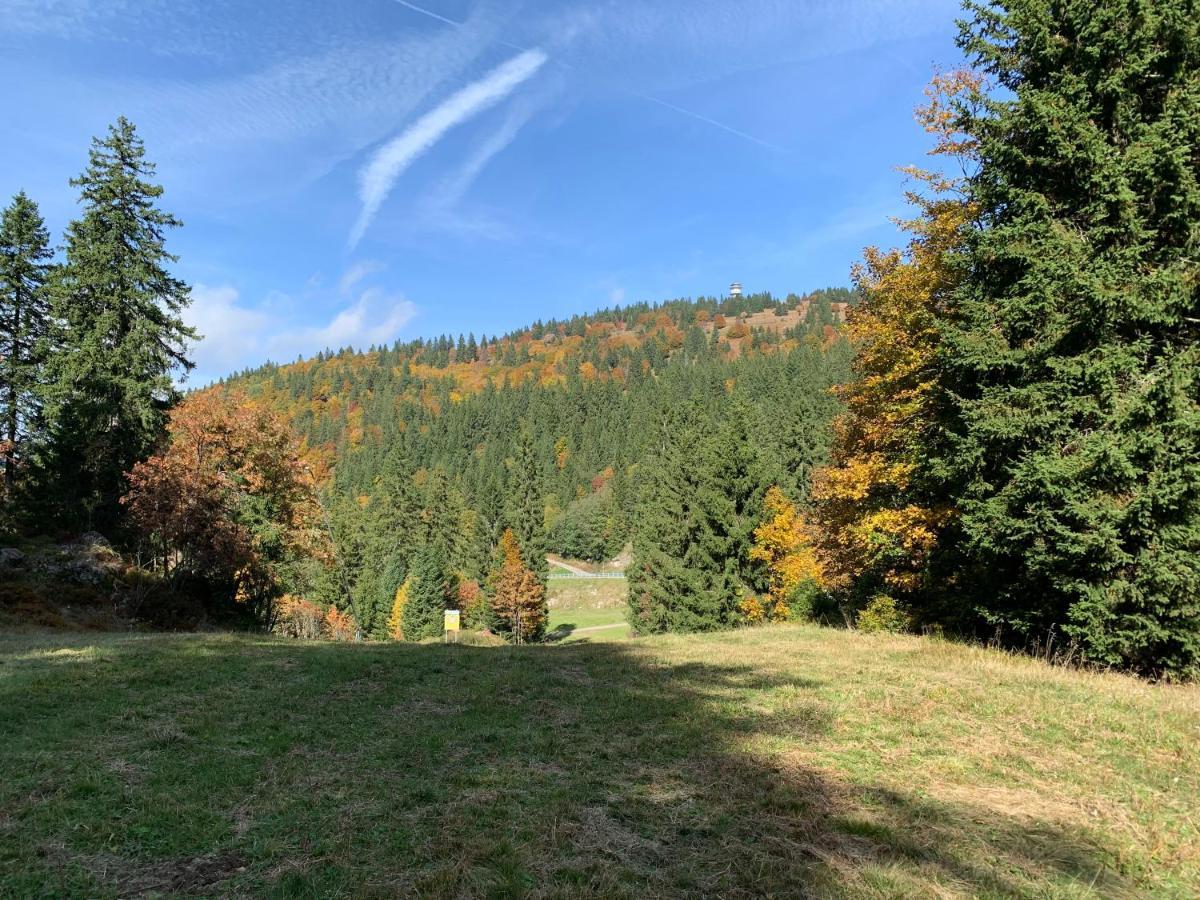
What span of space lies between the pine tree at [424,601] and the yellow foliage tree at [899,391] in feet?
138

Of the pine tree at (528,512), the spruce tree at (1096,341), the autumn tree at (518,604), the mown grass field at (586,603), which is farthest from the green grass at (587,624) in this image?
the spruce tree at (1096,341)

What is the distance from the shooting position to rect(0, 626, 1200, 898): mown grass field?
4477 mm

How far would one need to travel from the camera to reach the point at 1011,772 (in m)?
6.27

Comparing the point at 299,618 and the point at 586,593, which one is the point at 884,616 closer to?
the point at 299,618

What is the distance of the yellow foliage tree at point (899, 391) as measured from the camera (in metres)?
17.0

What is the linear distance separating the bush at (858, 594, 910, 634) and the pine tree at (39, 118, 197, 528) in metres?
28.7

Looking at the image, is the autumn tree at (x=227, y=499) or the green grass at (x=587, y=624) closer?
the autumn tree at (x=227, y=499)

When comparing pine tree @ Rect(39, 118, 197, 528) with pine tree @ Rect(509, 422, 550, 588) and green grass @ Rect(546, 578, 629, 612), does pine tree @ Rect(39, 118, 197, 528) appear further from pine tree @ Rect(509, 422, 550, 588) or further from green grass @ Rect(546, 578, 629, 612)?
green grass @ Rect(546, 578, 629, 612)

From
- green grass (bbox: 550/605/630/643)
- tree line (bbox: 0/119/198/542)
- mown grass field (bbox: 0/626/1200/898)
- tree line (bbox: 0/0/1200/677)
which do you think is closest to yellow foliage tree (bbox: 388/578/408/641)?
green grass (bbox: 550/605/630/643)

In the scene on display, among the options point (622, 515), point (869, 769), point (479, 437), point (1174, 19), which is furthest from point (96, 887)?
point (479, 437)

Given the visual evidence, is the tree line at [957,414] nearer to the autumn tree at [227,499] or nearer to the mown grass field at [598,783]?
the autumn tree at [227,499]

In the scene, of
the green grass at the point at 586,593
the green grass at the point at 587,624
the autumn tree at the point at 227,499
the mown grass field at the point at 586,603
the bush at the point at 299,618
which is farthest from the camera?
the green grass at the point at 586,593

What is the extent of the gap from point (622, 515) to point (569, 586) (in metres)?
19.8

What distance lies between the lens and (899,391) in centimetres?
1859
